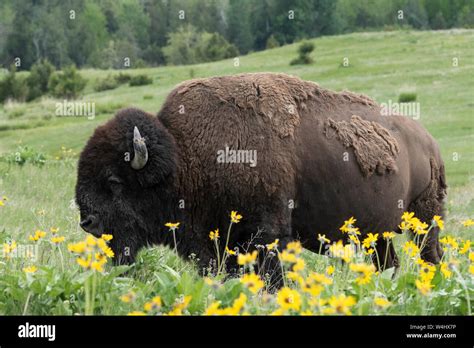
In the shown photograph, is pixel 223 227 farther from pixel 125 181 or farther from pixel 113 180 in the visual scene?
pixel 113 180

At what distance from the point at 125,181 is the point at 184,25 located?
94246mm

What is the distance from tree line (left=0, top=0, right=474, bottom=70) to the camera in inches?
3278

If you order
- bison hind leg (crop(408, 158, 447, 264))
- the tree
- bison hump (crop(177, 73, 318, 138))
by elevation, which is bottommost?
bison hind leg (crop(408, 158, 447, 264))

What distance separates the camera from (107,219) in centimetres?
658

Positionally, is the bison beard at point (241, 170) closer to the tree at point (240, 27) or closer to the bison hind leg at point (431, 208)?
the bison hind leg at point (431, 208)

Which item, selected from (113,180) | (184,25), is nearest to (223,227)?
(113,180)

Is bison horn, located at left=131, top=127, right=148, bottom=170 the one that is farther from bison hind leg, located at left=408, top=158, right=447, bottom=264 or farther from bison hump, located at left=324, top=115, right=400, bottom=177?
bison hind leg, located at left=408, top=158, right=447, bottom=264

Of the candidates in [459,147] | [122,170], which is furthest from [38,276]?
[459,147]

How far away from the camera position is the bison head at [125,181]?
6.59 meters

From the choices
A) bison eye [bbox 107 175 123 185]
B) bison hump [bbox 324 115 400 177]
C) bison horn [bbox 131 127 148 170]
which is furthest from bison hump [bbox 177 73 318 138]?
bison eye [bbox 107 175 123 185]

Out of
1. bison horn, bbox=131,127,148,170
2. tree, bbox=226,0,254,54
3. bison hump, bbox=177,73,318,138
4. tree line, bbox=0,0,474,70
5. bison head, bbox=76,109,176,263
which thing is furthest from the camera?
tree, bbox=226,0,254,54

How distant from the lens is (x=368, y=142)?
7418 millimetres

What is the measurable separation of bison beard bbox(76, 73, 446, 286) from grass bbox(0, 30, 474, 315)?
1.49ft

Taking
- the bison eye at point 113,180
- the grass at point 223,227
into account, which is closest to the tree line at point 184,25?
the grass at point 223,227
